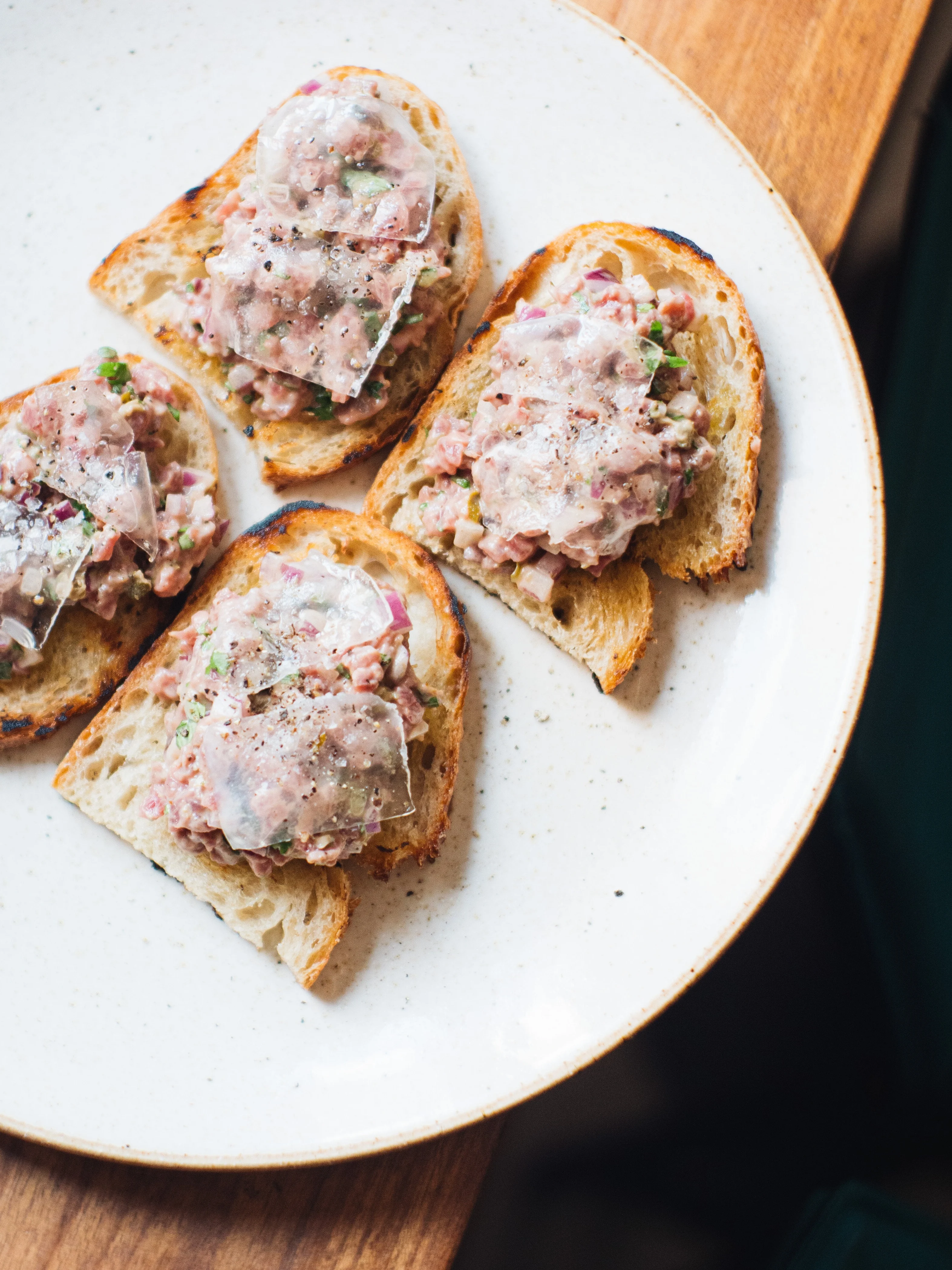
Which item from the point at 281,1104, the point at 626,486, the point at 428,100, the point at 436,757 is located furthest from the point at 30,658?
the point at 428,100

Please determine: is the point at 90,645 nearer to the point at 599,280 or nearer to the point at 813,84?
the point at 599,280

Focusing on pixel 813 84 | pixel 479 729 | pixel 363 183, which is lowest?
pixel 479 729

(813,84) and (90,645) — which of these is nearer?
(90,645)

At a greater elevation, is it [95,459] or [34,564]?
[95,459]

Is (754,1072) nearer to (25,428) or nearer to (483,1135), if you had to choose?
(483,1135)

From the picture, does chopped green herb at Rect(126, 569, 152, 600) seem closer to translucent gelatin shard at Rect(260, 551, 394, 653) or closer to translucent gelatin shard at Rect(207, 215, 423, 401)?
translucent gelatin shard at Rect(260, 551, 394, 653)

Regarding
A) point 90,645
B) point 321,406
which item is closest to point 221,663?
point 90,645

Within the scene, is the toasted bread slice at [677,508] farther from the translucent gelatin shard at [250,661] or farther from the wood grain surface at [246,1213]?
the wood grain surface at [246,1213]
